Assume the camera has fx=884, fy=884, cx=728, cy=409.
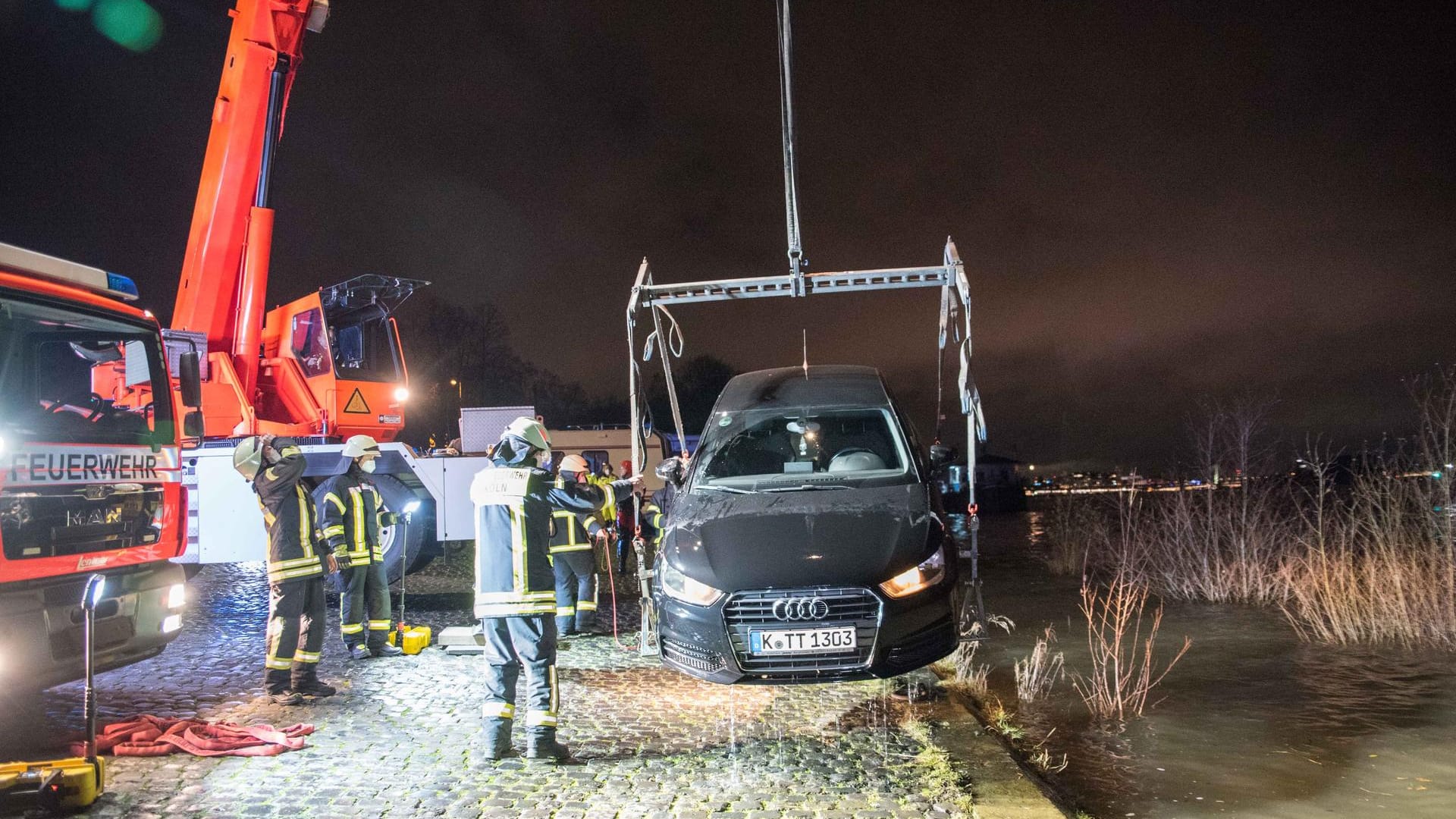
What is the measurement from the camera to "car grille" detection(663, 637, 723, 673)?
4.80 metres

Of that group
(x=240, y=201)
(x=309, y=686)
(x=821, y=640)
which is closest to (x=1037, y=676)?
(x=821, y=640)

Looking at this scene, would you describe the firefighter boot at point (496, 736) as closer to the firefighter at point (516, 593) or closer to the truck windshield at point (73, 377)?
the firefighter at point (516, 593)

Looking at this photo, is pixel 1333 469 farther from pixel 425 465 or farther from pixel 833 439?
pixel 425 465

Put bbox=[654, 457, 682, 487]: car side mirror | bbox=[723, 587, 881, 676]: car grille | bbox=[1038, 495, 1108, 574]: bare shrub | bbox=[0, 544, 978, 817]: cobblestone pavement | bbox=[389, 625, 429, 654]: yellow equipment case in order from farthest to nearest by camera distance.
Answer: bbox=[1038, 495, 1108, 574]: bare shrub
bbox=[389, 625, 429, 654]: yellow equipment case
bbox=[654, 457, 682, 487]: car side mirror
bbox=[723, 587, 881, 676]: car grille
bbox=[0, 544, 978, 817]: cobblestone pavement

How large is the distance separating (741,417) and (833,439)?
69 cm

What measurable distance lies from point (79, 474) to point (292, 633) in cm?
158

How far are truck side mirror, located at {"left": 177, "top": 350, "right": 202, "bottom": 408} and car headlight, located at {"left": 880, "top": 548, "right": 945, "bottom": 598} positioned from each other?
4945 mm

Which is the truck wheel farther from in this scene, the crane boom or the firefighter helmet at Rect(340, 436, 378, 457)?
the firefighter helmet at Rect(340, 436, 378, 457)

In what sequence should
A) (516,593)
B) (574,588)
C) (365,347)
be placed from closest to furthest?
(516,593), (574,588), (365,347)

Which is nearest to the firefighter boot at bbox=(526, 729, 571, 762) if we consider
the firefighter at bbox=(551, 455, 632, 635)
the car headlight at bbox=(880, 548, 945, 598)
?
the car headlight at bbox=(880, 548, 945, 598)

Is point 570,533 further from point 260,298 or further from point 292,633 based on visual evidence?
point 260,298

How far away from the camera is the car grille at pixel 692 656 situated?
480 cm

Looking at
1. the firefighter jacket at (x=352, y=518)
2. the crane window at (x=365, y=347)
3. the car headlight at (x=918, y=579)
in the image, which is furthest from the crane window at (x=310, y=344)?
the car headlight at (x=918, y=579)

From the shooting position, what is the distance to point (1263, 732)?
577 cm
